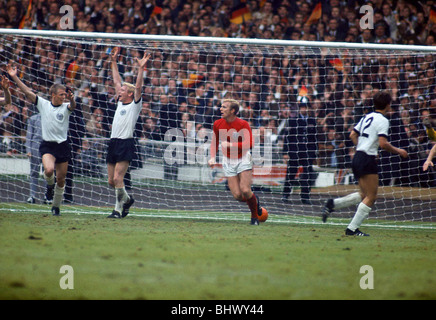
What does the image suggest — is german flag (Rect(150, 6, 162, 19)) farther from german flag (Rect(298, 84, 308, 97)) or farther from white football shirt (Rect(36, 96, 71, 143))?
white football shirt (Rect(36, 96, 71, 143))

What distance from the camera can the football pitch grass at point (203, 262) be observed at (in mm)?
4168

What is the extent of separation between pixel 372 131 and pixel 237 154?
2.17 meters

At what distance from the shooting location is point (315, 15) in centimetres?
1538

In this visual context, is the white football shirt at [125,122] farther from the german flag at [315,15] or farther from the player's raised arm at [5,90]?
the german flag at [315,15]

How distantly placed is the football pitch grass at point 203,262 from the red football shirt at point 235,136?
3.98ft

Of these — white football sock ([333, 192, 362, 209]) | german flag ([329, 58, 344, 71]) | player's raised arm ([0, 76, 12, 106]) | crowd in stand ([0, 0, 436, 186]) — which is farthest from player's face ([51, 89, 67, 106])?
german flag ([329, 58, 344, 71])

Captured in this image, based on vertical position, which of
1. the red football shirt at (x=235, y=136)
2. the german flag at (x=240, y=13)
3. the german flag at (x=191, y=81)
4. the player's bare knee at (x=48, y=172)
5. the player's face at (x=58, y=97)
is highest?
the german flag at (x=240, y=13)

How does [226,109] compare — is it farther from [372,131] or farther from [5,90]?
[5,90]

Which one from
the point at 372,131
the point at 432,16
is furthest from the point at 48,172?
the point at 432,16

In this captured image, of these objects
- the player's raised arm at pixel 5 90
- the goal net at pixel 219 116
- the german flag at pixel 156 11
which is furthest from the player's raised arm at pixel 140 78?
the german flag at pixel 156 11

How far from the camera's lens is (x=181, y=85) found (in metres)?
13.6

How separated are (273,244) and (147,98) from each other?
25.4 ft
